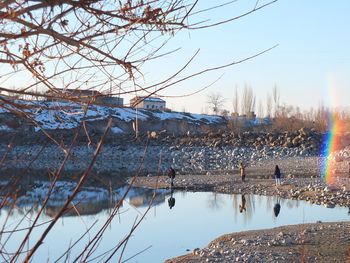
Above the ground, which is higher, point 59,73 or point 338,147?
point 338,147

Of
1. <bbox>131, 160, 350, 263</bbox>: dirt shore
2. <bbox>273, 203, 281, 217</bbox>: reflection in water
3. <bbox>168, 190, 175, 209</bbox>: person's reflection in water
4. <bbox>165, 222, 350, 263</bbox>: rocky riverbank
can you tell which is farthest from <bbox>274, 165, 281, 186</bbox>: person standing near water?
<bbox>165, 222, 350, 263</bbox>: rocky riverbank

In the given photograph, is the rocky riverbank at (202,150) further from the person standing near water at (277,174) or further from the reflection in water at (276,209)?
the reflection in water at (276,209)

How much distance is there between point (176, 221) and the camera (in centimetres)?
1312

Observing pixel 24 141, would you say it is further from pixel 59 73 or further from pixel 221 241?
pixel 59 73

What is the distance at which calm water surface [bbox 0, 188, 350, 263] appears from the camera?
33.5ft

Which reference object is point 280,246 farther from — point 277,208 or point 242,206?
point 242,206

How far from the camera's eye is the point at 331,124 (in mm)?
51844

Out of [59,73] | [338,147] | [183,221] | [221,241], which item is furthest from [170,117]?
[59,73]

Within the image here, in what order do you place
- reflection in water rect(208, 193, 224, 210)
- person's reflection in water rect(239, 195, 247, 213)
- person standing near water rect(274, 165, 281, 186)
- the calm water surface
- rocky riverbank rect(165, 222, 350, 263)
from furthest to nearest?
person standing near water rect(274, 165, 281, 186), reflection in water rect(208, 193, 224, 210), person's reflection in water rect(239, 195, 247, 213), the calm water surface, rocky riverbank rect(165, 222, 350, 263)

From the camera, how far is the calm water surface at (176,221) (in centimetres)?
1021

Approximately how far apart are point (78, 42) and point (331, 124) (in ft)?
173

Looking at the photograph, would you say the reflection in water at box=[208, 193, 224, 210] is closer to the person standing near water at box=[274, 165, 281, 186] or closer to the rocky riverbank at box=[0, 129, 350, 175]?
the person standing near water at box=[274, 165, 281, 186]

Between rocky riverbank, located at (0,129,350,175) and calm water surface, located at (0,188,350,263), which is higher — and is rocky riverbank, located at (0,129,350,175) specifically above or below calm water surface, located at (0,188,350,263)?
above

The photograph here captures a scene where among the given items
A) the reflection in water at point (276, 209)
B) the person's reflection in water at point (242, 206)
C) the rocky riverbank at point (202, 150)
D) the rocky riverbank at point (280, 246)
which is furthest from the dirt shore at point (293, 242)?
the rocky riverbank at point (202, 150)
